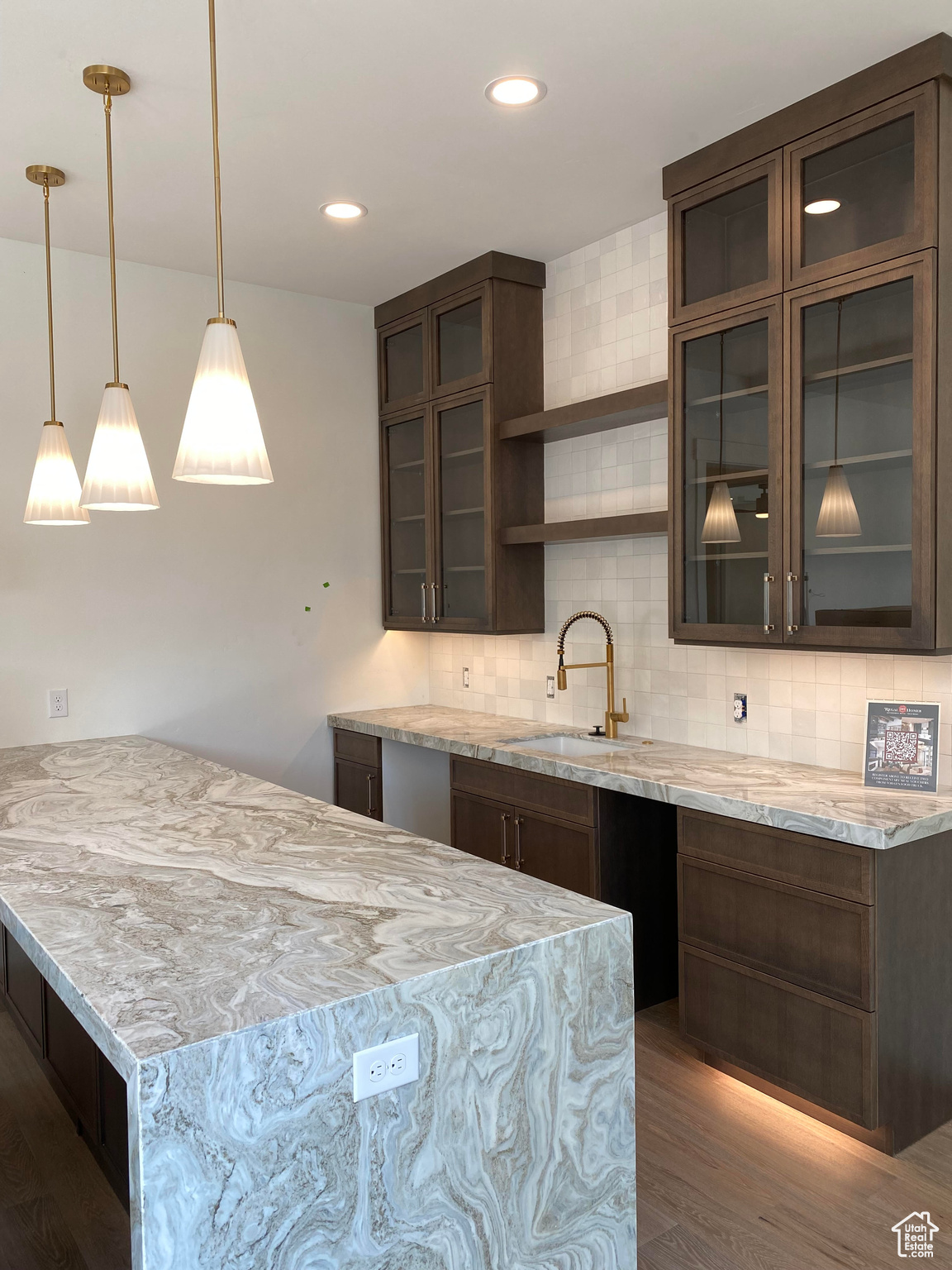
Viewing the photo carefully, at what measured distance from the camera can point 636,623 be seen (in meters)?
3.59

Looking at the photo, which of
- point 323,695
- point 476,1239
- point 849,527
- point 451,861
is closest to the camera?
point 476,1239

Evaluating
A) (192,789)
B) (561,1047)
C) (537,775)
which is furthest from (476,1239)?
(537,775)

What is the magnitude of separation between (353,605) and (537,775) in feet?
5.12

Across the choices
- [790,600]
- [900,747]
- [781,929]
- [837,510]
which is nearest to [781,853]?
[781,929]

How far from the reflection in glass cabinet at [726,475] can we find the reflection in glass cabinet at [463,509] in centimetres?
113

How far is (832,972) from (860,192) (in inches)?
80.2

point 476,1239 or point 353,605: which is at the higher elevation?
point 353,605

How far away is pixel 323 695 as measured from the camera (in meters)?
4.40

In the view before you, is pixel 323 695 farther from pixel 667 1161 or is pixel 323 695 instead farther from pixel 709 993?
pixel 667 1161

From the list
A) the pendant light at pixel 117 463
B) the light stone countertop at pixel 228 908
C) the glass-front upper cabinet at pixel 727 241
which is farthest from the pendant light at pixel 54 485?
the glass-front upper cabinet at pixel 727 241

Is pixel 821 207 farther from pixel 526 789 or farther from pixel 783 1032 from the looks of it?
pixel 783 1032

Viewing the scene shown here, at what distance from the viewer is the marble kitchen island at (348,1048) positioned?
1231mm

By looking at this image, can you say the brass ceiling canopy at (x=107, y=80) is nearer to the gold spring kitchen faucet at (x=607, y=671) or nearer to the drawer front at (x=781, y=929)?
the gold spring kitchen faucet at (x=607, y=671)

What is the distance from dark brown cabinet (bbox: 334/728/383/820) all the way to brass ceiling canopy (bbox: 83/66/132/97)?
102 inches
